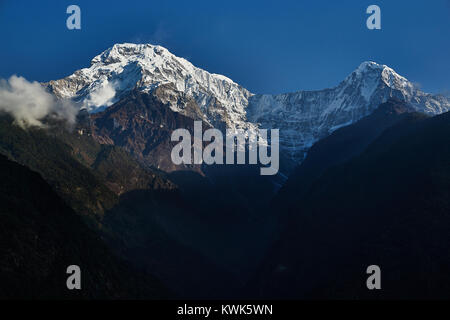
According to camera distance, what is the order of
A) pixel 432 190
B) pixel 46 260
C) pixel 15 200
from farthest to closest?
pixel 432 190 → pixel 15 200 → pixel 46 260

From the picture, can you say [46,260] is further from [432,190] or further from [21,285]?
[432,190]

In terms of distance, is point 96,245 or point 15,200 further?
point 96,245
